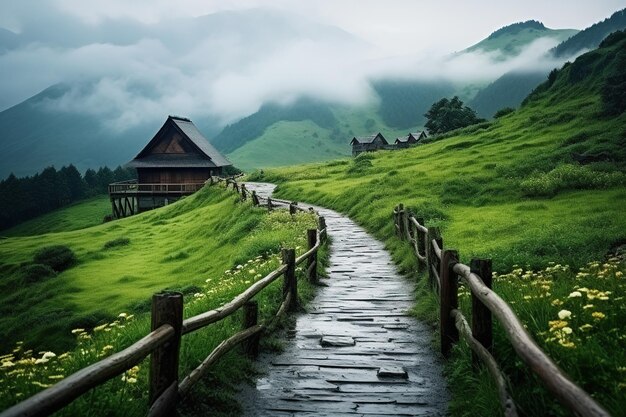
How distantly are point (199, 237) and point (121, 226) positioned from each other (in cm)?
1383

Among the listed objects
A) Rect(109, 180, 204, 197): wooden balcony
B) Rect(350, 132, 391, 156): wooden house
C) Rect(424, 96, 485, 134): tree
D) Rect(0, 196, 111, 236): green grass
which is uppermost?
Rect(424, 96, 485, 134): tree

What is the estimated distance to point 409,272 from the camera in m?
12.2

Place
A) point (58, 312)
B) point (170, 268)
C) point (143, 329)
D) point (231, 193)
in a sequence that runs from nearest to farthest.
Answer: point (143, 329) < point (58, 312) < point (170, 268) < point (231, 193)

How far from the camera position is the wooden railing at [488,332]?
8.27 feet

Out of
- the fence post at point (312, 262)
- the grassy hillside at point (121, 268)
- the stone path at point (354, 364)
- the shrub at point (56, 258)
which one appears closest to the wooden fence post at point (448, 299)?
the stone path at point (354, 364)

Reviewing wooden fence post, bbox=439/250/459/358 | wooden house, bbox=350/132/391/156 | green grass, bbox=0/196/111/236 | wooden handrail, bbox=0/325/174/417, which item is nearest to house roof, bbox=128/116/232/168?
green grass, bbox=0/196/111/236

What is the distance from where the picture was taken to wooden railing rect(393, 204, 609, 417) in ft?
8.27

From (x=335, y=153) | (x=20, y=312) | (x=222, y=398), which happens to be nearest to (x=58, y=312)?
(x=20, y=312)

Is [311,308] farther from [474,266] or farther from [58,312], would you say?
[58,312]

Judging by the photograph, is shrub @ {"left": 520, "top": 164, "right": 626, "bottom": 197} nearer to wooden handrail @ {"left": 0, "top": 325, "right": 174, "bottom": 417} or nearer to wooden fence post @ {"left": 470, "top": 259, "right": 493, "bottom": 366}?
wooden fence post @ {"left": 470, "top": 259, "right": 493, "bottom": 366}

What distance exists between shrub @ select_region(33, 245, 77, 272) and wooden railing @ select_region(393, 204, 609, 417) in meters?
23.4

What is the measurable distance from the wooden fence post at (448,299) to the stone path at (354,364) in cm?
30

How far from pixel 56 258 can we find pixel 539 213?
24.5m

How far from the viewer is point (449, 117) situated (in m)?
79.8
